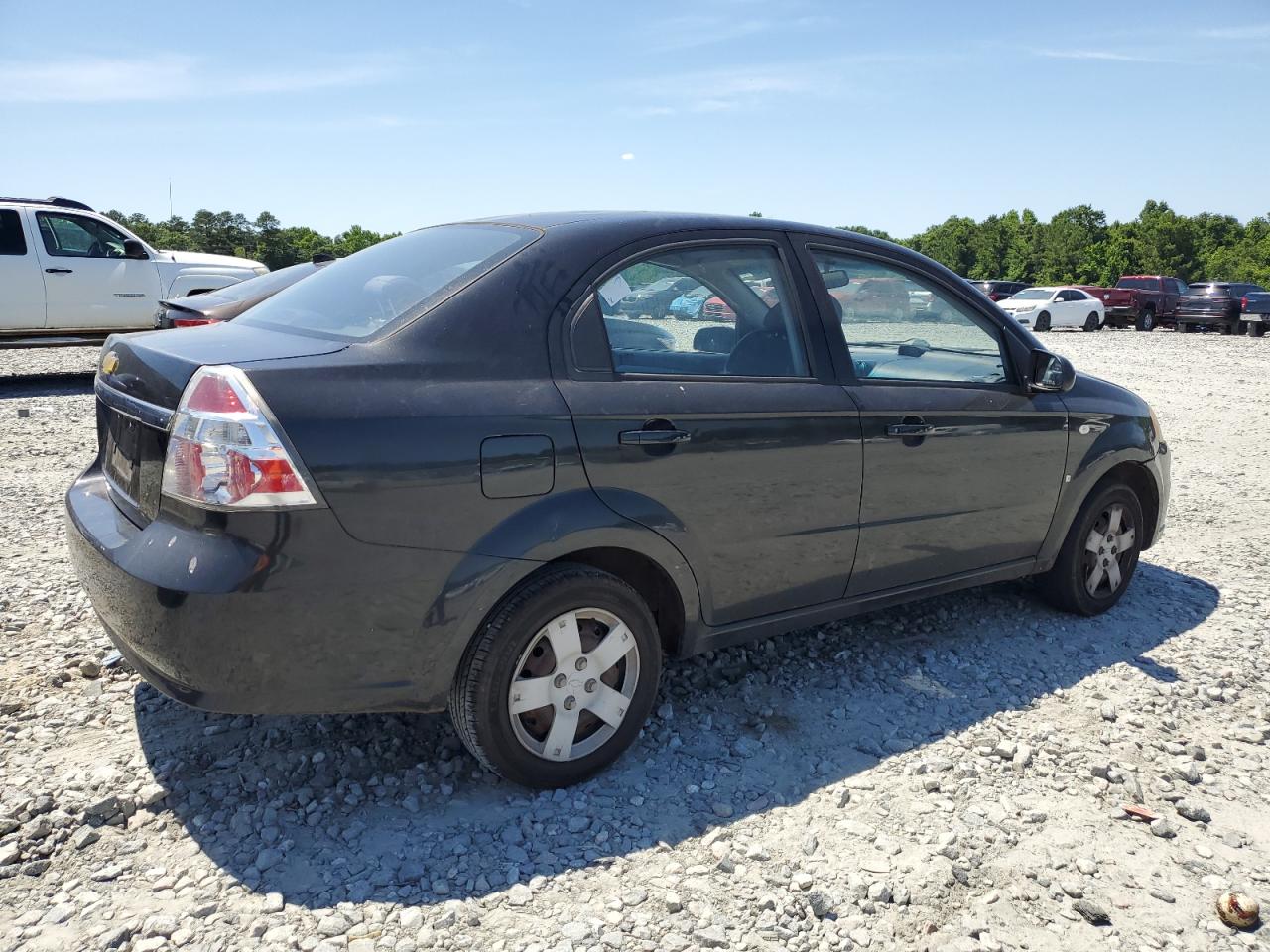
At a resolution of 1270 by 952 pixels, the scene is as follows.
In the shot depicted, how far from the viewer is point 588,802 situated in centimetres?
→ 298

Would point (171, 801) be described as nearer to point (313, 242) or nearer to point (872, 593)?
point (872, 593)

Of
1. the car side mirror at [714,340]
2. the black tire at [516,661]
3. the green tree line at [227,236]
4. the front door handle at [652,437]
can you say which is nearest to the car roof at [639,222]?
the car side mirror at [714,340]

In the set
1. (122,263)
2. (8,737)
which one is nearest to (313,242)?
(122,263)

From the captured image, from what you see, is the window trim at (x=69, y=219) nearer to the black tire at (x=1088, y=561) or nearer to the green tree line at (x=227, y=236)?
the black tire at (x=1088, y=561)

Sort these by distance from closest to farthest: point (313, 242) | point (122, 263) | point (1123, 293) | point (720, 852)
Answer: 1. point (720, 852)
2. point (122, 263)
3. point (1123, 293)
4. point (313, 242)

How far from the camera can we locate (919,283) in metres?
3.98

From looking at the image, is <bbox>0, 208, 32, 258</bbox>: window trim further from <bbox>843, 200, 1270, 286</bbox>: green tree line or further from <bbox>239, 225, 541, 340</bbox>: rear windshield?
<bbox>843, 200, 1270, 286</bbox>: green tree line

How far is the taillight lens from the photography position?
2.42 m

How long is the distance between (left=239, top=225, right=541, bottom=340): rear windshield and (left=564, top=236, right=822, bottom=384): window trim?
0.93ft

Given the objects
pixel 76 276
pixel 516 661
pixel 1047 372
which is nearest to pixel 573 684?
pixel 516 661

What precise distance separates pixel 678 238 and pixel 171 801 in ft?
7.87

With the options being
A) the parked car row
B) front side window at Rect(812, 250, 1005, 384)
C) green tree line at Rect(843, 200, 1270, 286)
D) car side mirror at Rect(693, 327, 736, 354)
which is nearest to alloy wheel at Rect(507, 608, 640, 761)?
car side mirror at Rect(693, 327, 736, 354)

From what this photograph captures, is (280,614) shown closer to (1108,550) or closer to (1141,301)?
(1108,550)

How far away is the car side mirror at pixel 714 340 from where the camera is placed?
3.35m
